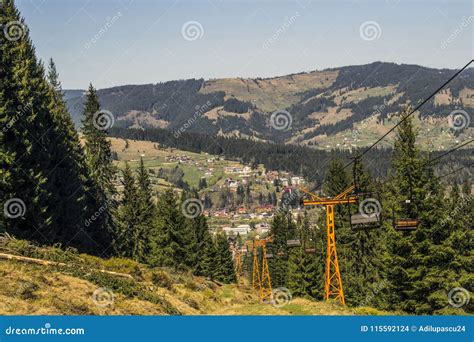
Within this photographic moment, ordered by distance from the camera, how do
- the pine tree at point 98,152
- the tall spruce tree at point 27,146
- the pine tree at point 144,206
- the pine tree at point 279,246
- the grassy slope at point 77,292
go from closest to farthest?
1. the grassy slope at point 77,292
2. the tall spruce tree at point 27,146
3. the pine tree at point 98,152
4. the pine tree at point 144,206
5. the pine tree at point 279,246

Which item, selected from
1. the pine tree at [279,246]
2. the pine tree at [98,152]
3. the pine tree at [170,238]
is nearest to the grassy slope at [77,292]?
the pine tree at [170,238]

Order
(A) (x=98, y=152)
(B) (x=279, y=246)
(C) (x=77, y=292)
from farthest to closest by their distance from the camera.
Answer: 1. (B) (x=279, y=246)
2. (A) (x=98, y=152)
3. (C) (x=77, y=292)

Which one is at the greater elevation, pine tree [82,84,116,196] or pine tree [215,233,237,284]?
pine tree [82,84,116,196]

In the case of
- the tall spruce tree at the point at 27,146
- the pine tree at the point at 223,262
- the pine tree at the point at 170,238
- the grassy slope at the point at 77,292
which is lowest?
the pine tree at the point at 223,262

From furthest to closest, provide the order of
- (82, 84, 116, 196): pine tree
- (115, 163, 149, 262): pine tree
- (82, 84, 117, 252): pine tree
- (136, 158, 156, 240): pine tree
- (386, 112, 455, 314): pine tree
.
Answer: (136, 158, 156, 240): pine tree < (115, 163, 149, 262): pine tree < (82, 84, 116, 196): pine tree < (82, 84, 117, 252): pine tree < (386, 112, 455, 314): pine tree

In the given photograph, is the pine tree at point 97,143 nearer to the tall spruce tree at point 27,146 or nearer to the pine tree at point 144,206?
the pine tree at point 144,206

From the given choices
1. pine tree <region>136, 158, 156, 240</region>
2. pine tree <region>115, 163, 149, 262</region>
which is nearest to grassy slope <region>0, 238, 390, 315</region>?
pine tree <region>115, 163, 149, 262</region>

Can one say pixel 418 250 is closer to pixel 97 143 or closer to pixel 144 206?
pixel 97 143

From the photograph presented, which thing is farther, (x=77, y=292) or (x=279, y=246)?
(x=279, y=246)

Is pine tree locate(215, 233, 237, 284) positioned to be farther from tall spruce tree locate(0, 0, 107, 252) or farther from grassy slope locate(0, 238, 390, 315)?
grassy slope locate(0, 238, 390, 315)

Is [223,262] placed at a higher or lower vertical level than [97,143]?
lower

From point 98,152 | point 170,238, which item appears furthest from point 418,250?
point 98,152

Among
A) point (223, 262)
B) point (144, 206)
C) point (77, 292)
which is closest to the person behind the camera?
point (77, 292)

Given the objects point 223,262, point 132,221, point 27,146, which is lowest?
point 223,262
